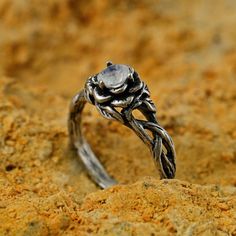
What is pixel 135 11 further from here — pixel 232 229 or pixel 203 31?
pixel 232 229

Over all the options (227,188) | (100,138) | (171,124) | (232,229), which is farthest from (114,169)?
(232,229)

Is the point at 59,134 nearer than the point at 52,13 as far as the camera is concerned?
Yes

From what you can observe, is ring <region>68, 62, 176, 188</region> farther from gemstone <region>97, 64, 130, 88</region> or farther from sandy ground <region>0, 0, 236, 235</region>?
sandy ground <region>0, 0, 236, 235</region>

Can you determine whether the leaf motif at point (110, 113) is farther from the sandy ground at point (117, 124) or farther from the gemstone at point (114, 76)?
the sandy ground at point (117, 124)

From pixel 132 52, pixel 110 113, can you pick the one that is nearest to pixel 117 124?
pixel 110 113

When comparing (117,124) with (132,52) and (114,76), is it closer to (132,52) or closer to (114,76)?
(114,76)

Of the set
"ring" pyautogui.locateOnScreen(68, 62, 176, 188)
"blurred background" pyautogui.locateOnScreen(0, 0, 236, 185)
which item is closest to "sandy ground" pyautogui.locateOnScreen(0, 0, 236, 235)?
"blurred background" pyautogui.locateOnScreen(0, 0, 236, 185)

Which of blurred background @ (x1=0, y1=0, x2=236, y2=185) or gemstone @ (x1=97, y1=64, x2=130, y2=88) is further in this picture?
blurred background @ (x1=0, y1=0, x2=236, y2=185)
